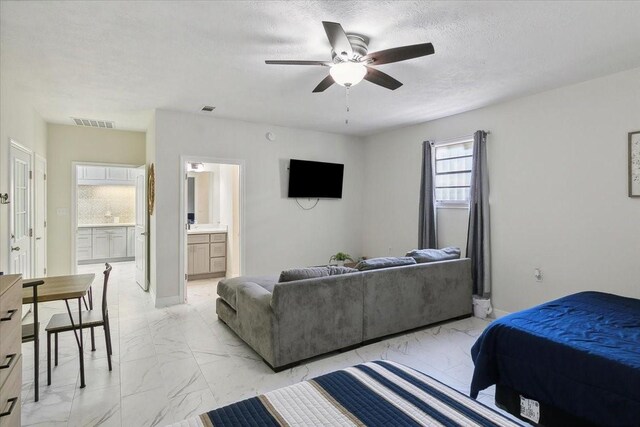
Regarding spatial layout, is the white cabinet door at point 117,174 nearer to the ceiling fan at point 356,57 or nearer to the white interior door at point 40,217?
the white interior door at point 40,217

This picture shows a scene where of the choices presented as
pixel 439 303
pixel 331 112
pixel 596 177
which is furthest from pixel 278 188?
pixel 596 177

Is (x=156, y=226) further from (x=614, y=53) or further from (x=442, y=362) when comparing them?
(x=614, y=53)

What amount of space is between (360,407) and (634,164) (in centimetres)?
358

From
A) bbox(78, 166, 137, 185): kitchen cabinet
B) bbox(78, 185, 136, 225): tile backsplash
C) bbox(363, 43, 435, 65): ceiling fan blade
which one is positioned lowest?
bbox(78, 185, 136, 225): tile backsplash

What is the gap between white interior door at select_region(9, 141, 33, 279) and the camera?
3.63 metres

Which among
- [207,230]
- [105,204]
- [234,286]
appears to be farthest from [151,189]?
[105,204]

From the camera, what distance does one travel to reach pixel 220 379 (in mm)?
2723

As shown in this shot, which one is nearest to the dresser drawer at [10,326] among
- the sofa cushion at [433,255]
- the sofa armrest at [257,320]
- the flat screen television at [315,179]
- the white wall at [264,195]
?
the sofa armrest at [257,320]

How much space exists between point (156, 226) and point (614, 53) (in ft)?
17.2

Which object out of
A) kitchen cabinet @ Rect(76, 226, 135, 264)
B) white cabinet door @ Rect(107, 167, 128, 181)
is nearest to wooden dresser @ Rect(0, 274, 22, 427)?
kitchen cabinet @ Rect(76, 226, 135, 264)

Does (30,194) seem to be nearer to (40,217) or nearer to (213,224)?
(40,217)

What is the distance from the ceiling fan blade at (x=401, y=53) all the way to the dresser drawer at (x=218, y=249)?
468 centimetres

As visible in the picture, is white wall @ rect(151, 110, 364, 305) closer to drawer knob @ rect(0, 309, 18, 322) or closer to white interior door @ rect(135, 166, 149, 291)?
white interior door @ rect(135, 166, 149, 291)

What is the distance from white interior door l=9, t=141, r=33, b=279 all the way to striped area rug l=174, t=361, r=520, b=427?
12.3 feet
